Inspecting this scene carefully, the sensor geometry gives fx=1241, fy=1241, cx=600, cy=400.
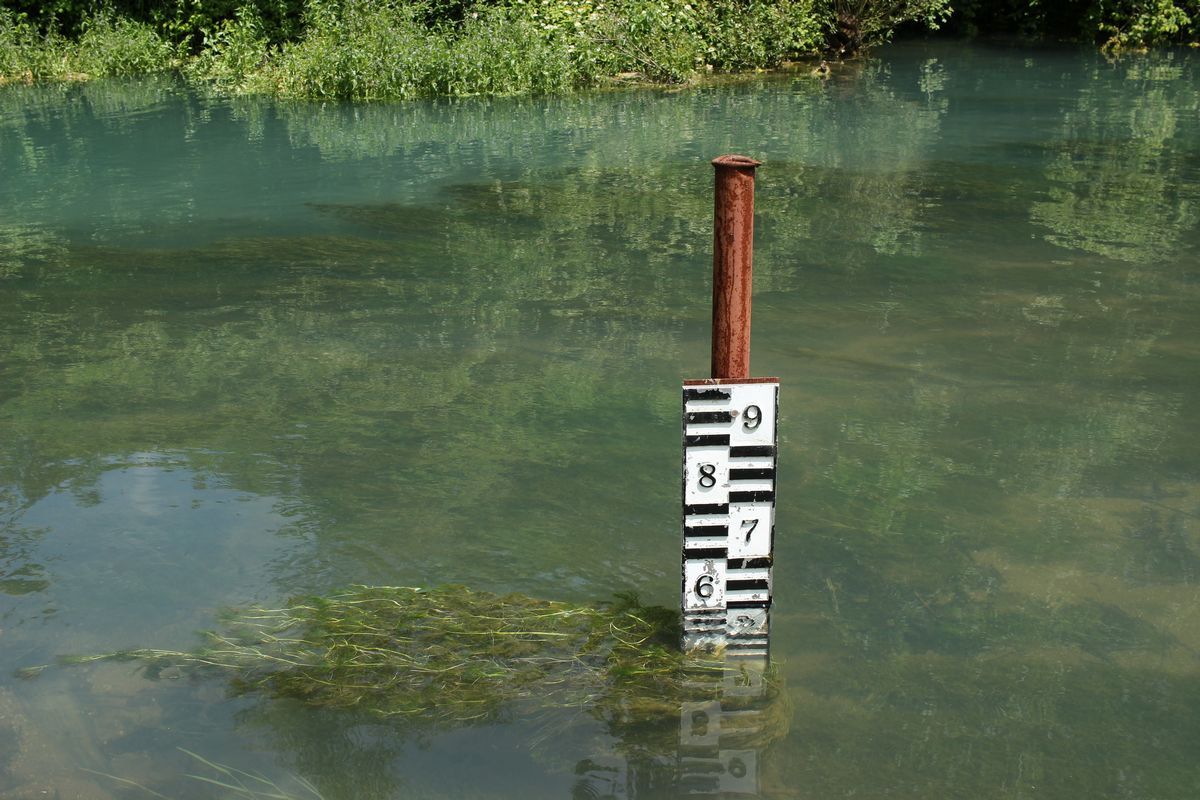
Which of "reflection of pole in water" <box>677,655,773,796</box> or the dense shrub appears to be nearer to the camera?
"reflection of pole in water" <box>677,655,773,796</box>

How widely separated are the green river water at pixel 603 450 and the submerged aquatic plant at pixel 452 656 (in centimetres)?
13

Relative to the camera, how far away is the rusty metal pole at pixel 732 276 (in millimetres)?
4562

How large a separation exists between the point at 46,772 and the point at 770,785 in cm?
257

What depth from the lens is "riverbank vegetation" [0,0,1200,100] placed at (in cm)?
2294

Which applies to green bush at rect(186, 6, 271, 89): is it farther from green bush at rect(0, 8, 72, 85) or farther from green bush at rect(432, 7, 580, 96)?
green bush at rect(432, 7, 580, 96)

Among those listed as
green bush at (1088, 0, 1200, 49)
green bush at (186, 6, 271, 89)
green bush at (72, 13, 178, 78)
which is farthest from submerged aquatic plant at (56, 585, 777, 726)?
green bush at (1088, 0, 1200, 49)

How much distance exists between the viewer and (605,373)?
8180 mm

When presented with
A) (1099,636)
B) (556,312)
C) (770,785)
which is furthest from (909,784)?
(556,312)

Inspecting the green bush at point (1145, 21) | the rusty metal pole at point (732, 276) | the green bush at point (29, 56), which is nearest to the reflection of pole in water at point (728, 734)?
the rusty metal pole at point (732, 276)

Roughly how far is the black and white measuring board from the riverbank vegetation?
19.2 metres

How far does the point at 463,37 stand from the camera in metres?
24.8

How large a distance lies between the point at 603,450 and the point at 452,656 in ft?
7.27

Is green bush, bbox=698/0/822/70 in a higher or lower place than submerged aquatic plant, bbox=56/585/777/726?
higher

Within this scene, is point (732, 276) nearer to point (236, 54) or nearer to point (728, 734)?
A: point (728, 734)
